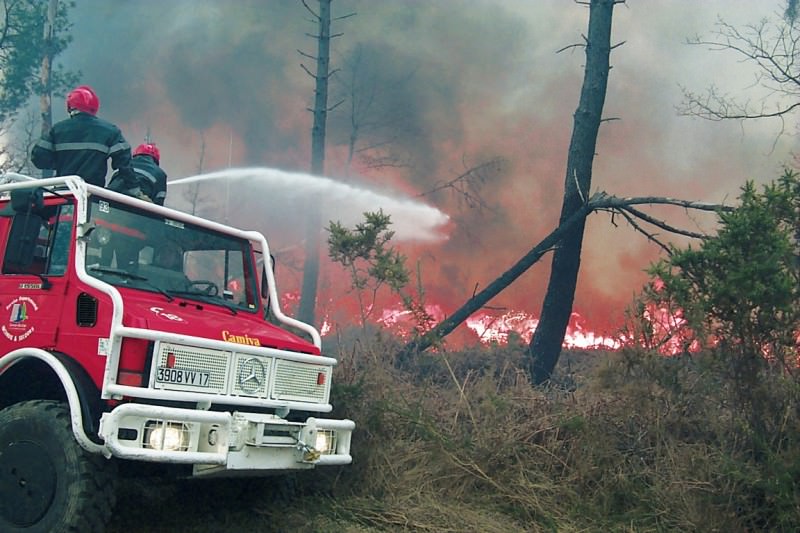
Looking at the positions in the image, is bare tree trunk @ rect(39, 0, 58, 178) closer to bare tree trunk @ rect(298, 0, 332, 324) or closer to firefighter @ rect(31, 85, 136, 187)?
bare tree trunk @ rect(298, 0, 332, 324)

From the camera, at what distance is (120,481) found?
6.49 metres

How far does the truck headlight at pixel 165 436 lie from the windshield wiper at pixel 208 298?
1.34 m

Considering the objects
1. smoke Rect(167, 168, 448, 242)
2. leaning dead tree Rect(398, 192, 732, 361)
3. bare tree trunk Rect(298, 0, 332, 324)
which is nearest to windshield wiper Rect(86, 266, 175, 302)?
leaning dead tree Rect(398, 192, 732, 361)

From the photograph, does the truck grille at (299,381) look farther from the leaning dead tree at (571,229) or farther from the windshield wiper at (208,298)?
the leaning dead tree at (571,229)

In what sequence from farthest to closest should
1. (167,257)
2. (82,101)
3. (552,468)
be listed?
(82,101) → (552,468) → (167,257)

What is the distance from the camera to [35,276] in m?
5.60

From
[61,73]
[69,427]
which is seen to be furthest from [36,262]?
[61,73]

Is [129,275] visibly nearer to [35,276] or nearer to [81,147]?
[35,276]

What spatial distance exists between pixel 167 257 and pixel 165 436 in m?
1.78

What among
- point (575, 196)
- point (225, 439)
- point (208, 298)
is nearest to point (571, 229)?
point (575, 196)

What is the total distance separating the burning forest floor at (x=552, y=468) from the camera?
19.0 ft

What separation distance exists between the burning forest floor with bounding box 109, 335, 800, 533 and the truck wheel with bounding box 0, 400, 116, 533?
89cm

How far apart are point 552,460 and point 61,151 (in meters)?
5.03

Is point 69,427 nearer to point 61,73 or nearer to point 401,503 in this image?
point 401,503
